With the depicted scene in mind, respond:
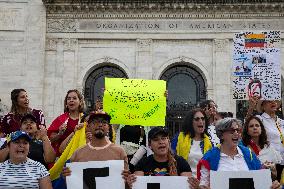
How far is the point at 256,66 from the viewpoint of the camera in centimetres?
980

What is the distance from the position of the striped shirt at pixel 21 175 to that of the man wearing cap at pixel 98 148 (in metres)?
0.38

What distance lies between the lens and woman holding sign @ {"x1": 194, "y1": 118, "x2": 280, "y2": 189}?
20.5 feet

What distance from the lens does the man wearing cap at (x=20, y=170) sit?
636 centimetres

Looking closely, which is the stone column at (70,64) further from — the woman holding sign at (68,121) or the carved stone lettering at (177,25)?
the woman holding sign at (68,121)

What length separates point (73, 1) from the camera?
22.1 m

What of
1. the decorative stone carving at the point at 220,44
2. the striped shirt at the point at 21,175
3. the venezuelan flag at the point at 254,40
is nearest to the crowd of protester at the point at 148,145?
the striped shirt at the point at 21,175

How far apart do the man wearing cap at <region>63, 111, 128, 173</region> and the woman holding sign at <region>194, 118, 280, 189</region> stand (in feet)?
3.43

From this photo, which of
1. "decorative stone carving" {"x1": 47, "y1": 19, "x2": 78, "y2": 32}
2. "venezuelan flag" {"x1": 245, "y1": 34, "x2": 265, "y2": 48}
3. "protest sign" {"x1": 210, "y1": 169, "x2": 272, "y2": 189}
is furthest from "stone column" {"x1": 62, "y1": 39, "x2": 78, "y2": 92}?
"protest sign" {"x1": 210, "y1": 169, "x2": 272, "y2": 189}

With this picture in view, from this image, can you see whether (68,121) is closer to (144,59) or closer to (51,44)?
(144,59)

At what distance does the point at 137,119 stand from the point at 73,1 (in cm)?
1416

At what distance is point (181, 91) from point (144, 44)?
2.72 m

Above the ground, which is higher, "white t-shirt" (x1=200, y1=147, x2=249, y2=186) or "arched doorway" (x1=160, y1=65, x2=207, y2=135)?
"arched doorway" (x1=160, y1=65, x2=207, y2=135)

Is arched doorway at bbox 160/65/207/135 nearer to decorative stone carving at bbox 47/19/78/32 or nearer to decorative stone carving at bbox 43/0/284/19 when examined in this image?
decorative stone carving at bbox 43/0/284/19

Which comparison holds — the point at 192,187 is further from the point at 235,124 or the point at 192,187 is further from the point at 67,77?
the point at 67,77
